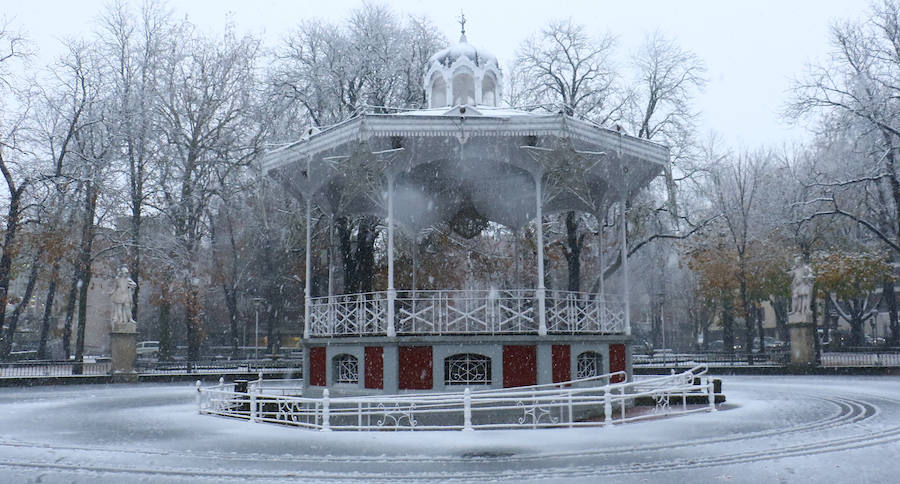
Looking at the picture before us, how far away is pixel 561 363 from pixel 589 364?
1857 millimetres

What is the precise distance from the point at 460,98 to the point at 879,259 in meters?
32.7

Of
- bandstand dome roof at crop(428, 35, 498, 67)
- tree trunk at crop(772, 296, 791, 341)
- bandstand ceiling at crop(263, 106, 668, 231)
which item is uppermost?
bandstand dome roof at crop(428, 35, 498, 67)

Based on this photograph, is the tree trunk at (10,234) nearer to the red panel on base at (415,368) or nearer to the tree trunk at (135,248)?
the tree trunk at (135,248)

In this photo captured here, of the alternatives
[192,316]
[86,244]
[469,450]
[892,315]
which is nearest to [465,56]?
[469,450]

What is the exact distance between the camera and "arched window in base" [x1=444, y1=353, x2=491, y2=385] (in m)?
18.4

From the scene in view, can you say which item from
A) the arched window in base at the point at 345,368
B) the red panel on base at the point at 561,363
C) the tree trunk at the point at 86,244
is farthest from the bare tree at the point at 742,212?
the tree trunk at the point at 86,244

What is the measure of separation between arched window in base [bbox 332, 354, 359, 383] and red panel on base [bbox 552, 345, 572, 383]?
530 cm

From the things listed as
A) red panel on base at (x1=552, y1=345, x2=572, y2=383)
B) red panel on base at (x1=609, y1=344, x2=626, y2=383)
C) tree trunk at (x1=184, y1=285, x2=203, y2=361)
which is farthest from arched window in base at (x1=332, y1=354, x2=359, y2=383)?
tree trunk at (x1=184, y1=285, x2=203, y2=361)

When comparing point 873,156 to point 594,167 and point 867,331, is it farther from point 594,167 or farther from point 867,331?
point 867,331

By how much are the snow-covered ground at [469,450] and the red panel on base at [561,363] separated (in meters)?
3.17

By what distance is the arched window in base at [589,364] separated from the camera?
1976cm

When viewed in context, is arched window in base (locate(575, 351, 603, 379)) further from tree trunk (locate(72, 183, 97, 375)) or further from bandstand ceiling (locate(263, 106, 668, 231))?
tree trunk (locate(72, 183, 97, 375))

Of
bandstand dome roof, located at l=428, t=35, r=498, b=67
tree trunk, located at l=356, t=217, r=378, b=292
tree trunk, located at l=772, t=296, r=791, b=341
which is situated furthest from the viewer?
tree trunk, located at l=772, t=296, r=791, b=341

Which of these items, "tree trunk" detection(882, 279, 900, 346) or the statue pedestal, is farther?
"tree trunk" detection(882, 279, 900, 346)
